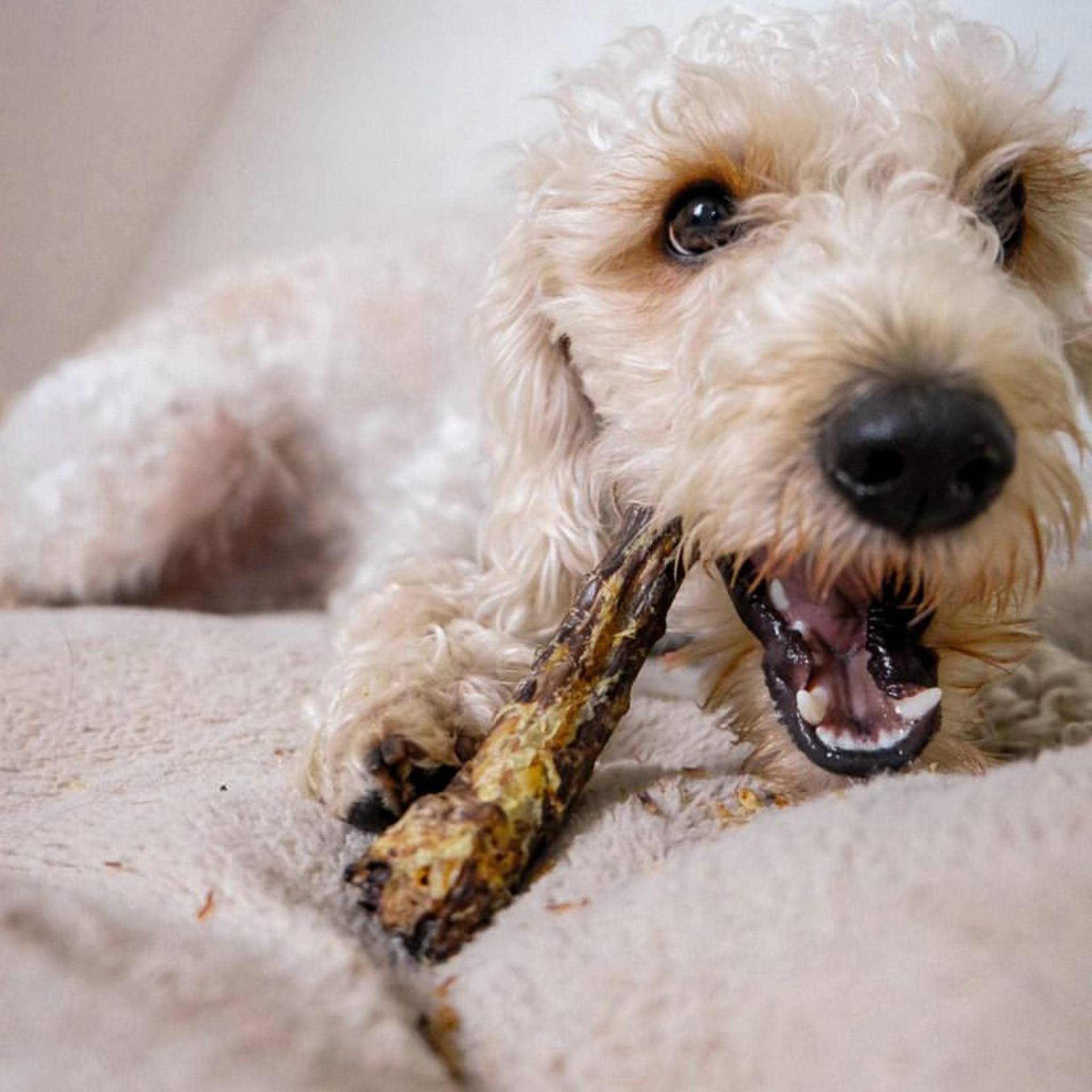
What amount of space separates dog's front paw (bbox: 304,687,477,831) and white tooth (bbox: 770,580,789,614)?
0.31 meters

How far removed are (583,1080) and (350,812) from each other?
0.43m

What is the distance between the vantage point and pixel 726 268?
122cm

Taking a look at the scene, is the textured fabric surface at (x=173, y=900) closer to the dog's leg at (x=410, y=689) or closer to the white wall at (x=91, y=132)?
the dog's leg at (x=410, y=689)

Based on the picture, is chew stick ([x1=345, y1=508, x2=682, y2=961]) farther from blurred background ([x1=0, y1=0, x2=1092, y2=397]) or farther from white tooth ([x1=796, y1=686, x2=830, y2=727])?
blurred background ([x1=0, y1=0, x2=1092, y2=397])

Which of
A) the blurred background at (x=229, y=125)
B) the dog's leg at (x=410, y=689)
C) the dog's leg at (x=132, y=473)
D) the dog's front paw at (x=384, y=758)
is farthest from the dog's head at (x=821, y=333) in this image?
the blurred background at (x=229, y=125)

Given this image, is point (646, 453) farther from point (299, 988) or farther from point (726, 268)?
point (299, 988)

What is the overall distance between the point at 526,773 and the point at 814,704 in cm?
30

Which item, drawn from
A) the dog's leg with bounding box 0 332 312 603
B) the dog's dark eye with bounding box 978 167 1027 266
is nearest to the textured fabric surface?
the dog's leg with bounding box 0 332 312 603

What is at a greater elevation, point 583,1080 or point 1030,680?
point 583,1080

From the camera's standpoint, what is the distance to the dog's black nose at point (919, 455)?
0.90 metres

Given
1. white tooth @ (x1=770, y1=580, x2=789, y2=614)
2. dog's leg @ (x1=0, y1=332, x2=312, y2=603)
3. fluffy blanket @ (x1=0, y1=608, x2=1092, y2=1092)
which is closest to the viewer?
fluffy blanket @ (x1=0, y1=608, x2=1092, y2=1092)

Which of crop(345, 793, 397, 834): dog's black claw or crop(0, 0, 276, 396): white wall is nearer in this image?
crop(345, 793, 397, 834): dog's black claw

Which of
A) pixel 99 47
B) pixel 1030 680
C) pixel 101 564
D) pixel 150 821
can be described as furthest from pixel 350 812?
pixel 99 47

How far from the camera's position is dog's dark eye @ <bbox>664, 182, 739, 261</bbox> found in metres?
1.28
